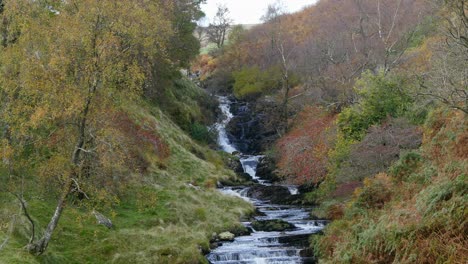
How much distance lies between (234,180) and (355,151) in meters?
13.0

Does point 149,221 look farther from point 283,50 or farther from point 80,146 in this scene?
point 283,50

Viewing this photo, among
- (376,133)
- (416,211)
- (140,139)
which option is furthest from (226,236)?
(416,211)

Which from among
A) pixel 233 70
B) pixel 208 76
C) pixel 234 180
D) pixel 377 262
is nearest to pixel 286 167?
pixel 234 180

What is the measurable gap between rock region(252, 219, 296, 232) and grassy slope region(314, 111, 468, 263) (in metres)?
3.16

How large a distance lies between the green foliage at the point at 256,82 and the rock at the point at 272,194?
19.4 meters

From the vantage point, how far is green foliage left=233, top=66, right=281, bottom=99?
4666 centimetres

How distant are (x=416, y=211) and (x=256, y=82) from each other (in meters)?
36.1

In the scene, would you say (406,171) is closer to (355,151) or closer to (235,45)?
(355,151)

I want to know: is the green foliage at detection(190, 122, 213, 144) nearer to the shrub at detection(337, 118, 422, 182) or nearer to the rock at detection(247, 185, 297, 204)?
the rock at detection(247, 185, 297, 204)

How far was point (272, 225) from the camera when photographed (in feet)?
66.3

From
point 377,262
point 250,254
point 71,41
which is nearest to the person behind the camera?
point 377,262

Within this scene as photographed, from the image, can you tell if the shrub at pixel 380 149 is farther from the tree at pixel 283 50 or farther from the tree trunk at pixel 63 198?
the tree at pixel 283 50

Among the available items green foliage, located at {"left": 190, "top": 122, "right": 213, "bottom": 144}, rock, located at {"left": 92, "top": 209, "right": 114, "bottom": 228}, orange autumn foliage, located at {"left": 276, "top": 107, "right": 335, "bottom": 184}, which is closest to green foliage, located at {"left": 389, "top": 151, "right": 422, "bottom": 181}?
orange autumn foliage, located at {"left": 276, "top": 107, "right": 335, "bottom": 184}

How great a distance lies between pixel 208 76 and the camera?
5919cm
